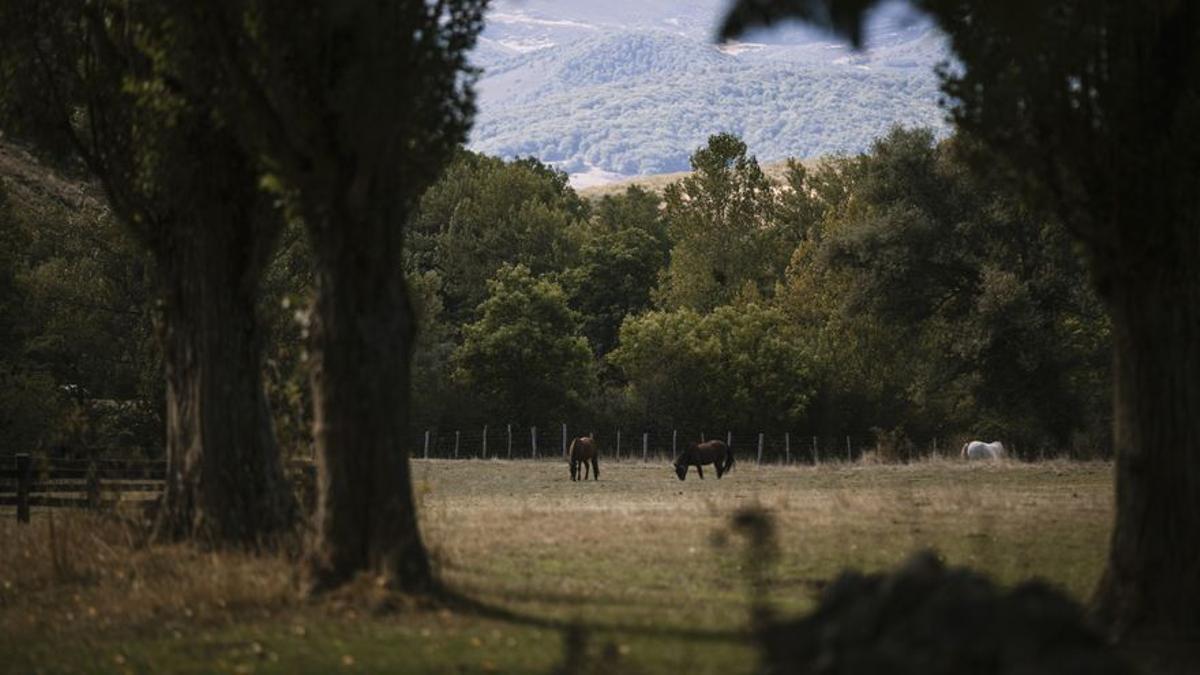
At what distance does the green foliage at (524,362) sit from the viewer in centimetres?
7900

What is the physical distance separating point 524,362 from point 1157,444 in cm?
6649

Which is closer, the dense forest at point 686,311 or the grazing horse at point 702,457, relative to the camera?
the grazing horse at point 702,457

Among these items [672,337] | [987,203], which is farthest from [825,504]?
[672,337]

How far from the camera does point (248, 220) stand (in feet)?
62.5

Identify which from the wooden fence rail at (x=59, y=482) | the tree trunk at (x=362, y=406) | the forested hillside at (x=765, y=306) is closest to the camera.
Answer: the tree trunk at (x=362, y=406)

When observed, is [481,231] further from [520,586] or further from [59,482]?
[520,586]

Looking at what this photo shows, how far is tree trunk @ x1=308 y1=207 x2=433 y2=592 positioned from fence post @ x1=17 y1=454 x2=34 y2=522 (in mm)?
16033

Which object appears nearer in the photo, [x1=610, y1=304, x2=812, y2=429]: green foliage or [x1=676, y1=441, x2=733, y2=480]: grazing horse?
[x1=676, y1=441, x2=733, y2=480]: grazing horse

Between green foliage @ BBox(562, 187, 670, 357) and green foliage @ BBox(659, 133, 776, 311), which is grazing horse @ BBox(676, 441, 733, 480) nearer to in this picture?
green foliage @ BBox(659, 133, 776, 311)

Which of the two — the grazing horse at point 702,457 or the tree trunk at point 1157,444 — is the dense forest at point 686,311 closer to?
the tree trunk at point 1157,444

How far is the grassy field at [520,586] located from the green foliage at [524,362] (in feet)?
162

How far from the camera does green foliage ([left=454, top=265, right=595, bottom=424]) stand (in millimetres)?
79000

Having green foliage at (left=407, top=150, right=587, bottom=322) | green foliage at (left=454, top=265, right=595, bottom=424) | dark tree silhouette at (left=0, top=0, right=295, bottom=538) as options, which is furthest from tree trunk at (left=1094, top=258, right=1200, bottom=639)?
green foliage at (left=407, top=150, right=587, bottom=322)

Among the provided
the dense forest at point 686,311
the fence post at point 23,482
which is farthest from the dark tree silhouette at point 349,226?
the fence post at point 23,482
